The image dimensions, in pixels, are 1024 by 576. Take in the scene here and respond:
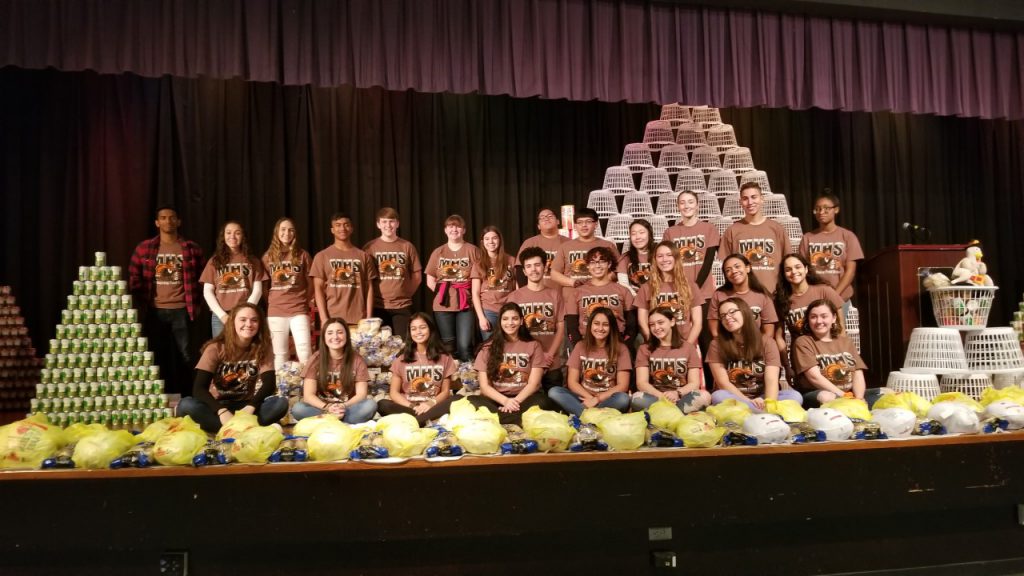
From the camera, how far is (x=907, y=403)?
12.1ft

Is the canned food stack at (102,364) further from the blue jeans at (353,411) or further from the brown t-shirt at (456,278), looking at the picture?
the brown t-shirt at (456,278)

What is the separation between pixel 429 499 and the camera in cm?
288

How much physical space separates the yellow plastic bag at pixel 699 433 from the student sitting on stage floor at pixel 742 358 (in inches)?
60.8

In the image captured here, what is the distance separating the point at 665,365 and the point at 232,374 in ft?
8.58

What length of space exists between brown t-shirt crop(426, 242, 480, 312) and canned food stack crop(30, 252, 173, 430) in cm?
218

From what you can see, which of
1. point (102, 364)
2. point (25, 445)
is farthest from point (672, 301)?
point (102, 364)

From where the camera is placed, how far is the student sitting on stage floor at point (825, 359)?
4801 millimetres

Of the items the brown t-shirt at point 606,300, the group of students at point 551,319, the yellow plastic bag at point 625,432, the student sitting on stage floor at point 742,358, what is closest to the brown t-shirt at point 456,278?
the group of students at point 551,319

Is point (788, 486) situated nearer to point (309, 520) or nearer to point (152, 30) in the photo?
point (309, 520)

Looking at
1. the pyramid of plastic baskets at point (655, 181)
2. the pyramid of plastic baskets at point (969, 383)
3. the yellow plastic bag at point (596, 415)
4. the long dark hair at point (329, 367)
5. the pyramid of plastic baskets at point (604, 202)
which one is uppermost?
the pyramid of plastic baskets at point (655, 181)

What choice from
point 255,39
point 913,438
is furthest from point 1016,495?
point 255,39

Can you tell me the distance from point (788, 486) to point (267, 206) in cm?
635

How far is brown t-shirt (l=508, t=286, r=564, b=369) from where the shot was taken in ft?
17.9

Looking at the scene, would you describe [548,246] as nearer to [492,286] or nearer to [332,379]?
[492,286]
